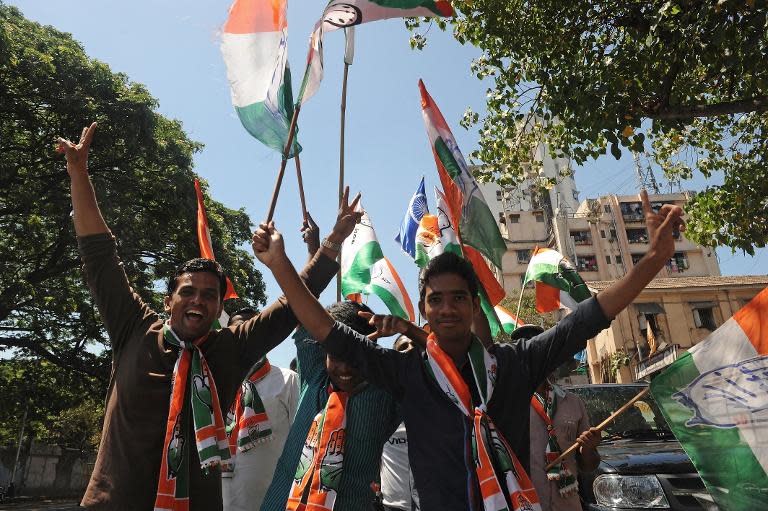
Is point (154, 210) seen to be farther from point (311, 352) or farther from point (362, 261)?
point (311, 352)

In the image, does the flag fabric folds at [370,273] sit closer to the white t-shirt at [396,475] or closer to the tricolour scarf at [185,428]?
the white t-shirt at [396,475]

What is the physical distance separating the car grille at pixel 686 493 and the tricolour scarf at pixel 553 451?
522 millimetres

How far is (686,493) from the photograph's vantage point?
3527 millimetres

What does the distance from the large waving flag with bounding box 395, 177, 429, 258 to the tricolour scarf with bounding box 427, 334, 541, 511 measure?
16.3 feet

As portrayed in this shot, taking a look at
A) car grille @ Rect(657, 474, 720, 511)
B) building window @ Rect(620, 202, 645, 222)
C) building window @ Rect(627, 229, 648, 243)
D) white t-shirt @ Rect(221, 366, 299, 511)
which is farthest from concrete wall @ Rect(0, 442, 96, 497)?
building window @ Rect(620, 202, 645, 222)

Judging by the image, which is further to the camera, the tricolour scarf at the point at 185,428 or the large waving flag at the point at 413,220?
the large waving flag at the point at 413,220

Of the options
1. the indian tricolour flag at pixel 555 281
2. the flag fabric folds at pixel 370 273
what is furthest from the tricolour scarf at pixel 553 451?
the flag fabric folds at pixel 370 273

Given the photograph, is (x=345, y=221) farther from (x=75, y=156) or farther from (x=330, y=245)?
(x=75, y=156)

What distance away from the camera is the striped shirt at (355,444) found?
260 cm

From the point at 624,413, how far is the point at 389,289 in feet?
10.0

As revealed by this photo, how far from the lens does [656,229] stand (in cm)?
245

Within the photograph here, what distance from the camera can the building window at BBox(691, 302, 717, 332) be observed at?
1352 inches

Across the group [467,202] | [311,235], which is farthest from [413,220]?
[311,235]

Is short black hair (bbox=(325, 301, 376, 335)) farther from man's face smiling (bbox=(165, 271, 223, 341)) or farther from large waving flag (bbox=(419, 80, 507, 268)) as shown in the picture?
large waving flag (bbox=(419, 80, 507, 268))
